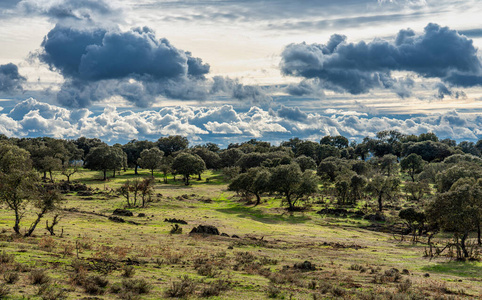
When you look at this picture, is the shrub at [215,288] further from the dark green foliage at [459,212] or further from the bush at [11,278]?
the dark green foliage at [459,212]

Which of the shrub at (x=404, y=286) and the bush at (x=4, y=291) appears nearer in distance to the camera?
the bush at (x=4, y=291)

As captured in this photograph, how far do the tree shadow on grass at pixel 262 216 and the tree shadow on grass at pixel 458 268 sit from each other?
133ft

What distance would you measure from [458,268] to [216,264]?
28025 millimetres

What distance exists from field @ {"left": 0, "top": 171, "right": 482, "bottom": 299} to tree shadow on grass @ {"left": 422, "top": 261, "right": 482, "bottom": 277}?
105 millimetres

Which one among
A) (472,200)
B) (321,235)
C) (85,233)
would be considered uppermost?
(472,200)

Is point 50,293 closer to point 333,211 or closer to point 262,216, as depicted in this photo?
point 262,216

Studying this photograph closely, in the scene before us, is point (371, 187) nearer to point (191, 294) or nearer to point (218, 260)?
point (218, 260)

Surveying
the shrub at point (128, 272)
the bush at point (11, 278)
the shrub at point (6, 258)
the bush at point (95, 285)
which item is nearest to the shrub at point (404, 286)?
the shrub at point (128, 272)

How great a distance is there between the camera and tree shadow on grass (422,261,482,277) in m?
36.9

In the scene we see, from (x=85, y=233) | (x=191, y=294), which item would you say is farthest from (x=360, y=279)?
(x=85, y=233)

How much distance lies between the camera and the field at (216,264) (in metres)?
24.7

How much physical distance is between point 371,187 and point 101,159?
4005 inches

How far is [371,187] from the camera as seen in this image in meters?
98.4

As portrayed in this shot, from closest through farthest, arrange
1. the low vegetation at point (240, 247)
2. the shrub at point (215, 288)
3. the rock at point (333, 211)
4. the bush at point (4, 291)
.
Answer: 1. the bush at point (4, 291)
2. the shrub at point (215, 288)
3. the low vegetation at point (240, 247)
4. the rock at point (333, 211)
